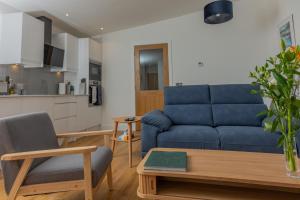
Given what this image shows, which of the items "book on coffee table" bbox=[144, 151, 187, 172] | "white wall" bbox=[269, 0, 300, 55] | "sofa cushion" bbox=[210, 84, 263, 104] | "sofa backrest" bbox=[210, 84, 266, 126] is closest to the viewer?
"book on coffee table" bbox=[144, 151, 187, 172]

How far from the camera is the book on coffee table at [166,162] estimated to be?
1.13 m

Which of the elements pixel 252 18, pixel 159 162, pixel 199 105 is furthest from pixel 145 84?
pixel 159 162

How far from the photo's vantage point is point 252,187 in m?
1.21

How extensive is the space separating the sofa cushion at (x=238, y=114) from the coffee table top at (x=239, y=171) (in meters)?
1.14

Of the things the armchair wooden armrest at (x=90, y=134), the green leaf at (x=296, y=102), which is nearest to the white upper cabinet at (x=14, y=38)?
the armchair wooden armrest at (x=90, y=134)

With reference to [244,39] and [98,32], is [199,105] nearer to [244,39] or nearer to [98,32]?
[244,39]

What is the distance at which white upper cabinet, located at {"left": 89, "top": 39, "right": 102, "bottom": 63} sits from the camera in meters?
4.18

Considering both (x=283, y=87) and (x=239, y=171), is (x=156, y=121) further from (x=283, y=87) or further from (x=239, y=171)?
(x=283, y=87)

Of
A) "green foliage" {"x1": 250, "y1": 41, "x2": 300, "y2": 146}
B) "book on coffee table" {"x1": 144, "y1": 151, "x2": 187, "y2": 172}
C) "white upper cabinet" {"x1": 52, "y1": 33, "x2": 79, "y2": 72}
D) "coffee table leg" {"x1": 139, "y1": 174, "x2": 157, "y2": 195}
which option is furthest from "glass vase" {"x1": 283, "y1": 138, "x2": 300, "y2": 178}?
"white upper cabinet" {"x1": 52, "y1": 33, "x2": 79, "y2": 72}

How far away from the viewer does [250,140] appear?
1.96 m

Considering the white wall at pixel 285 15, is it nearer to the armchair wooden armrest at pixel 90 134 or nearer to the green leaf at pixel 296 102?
the green leaf at pixel 296 102

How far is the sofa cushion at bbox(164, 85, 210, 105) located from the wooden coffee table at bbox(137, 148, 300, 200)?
147cm

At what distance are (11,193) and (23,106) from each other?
1.72m

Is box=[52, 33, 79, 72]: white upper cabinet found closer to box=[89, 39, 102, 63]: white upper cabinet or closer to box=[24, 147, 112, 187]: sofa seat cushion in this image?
box=[89, 39, 102, 63]: white upper cabinet
